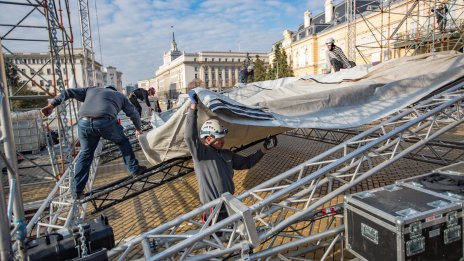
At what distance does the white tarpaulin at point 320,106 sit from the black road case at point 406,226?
158 centimetres

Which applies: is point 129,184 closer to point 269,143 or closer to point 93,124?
point 93,124

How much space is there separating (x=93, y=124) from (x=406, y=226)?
4.26 meters

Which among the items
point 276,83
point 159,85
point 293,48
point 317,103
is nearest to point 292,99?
point 317,103

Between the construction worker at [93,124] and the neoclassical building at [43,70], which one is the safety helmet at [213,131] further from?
the neoclassical building at [43,70]

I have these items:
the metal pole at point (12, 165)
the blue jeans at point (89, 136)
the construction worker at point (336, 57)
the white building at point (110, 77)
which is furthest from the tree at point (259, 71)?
the metal pole at point (12, 165)

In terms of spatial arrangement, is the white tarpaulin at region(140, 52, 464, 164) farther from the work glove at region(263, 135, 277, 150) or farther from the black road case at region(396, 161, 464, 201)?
the black road case at region(396, 161, 464, 201)

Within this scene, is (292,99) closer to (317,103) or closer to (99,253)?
(317,103)

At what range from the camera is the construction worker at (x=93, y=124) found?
4688mm

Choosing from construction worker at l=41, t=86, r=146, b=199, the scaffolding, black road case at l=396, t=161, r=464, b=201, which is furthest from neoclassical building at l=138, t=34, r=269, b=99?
black road case at l=396, t=161, r=464, b=201

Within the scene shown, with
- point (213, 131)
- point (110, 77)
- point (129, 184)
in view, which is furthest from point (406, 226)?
point (110, 77)

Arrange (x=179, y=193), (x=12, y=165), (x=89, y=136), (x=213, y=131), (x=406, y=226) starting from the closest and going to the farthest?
1. (x=12, y=165)
2. (x=406, y=226)
3. (x=213, y=131)
4. (x=89, y=136)
5. (x=179, y=193)

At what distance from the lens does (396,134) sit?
3.77m

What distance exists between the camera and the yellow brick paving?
18.2 ft

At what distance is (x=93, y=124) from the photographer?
4688 millimetres
